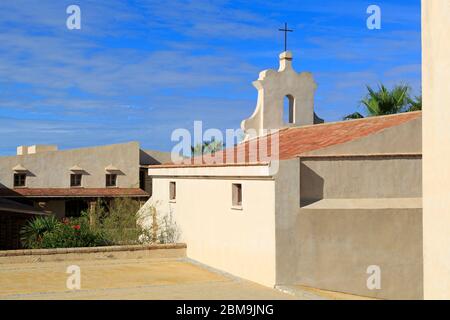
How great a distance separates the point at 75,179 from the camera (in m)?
41.8

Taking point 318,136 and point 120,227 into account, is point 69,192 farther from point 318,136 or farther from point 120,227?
point 318,136

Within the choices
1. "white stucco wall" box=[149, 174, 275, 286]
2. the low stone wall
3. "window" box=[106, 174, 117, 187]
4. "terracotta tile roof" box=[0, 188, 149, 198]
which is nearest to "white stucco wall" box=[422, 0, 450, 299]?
"white stucco wall" box=[149, 174, 275, 286]

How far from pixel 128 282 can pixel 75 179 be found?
89.0 feet

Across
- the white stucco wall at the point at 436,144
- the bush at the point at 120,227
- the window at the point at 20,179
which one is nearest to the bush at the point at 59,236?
the bush at the point at 120,227

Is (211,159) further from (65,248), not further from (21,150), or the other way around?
(21,150)

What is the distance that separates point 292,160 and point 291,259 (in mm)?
2575

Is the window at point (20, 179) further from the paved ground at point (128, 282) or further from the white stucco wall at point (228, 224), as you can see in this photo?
the paved ground at point (128, 282)

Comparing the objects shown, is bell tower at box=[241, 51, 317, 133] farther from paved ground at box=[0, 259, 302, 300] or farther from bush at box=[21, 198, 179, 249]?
paved ground at box=[0, 259, 302, 300]

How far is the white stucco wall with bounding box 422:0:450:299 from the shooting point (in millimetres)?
7828

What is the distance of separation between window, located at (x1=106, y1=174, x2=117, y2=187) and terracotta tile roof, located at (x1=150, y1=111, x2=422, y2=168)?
881 inches

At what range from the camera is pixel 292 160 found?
50.3ft
